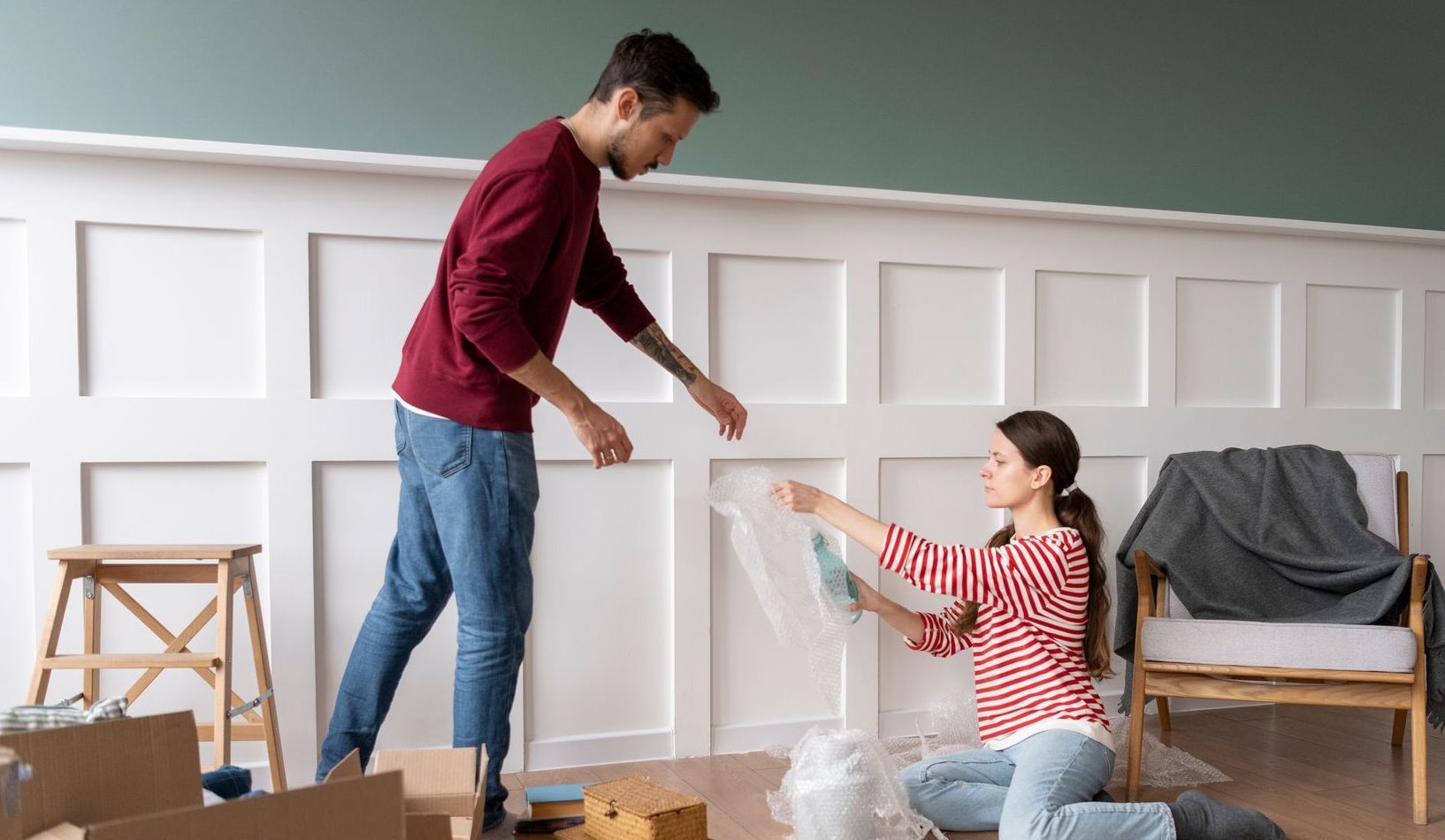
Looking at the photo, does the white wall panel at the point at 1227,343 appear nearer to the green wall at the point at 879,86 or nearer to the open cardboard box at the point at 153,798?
the green wall at the point at 879,86

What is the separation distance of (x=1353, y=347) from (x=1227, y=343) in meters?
0.44

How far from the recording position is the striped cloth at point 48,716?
1.12 meters

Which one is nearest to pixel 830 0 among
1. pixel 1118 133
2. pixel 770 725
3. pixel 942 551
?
pixel 1118 133

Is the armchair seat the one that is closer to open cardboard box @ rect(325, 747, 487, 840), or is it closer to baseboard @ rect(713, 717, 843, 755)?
baseboard @ rect(713, 717, 843, 755)

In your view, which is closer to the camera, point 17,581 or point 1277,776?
point 17,581

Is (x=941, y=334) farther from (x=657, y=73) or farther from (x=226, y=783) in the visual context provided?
(x=226, y=783)

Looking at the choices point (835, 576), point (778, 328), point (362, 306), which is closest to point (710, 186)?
point (778, 328)

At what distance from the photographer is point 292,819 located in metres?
0.95

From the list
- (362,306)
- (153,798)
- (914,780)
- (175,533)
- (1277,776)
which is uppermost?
(362,306)

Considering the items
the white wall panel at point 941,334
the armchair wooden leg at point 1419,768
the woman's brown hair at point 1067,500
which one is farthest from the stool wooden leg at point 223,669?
the armchair wooden leg at point 1419,768

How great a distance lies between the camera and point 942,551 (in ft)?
6.71

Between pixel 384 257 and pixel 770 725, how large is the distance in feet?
4.49

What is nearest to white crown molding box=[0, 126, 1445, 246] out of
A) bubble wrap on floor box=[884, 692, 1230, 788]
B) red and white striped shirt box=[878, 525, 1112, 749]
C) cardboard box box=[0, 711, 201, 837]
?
red and white striped shirt box=[878, 525, 1112, 749]

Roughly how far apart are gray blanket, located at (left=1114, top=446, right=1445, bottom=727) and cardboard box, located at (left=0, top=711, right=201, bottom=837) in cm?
200
